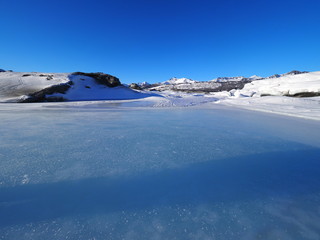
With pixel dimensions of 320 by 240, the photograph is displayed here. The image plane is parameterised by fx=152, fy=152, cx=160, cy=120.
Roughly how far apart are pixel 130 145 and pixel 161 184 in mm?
1213

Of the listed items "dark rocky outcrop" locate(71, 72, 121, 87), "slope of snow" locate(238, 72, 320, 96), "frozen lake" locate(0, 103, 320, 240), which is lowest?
"frozen lake" locate(0, 103, 320, 240)

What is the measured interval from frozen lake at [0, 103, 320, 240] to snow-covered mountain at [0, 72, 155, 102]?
13340mm

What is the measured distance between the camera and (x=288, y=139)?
305 cm

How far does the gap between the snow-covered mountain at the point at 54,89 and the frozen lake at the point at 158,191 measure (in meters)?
13.3

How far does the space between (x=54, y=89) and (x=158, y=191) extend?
16.4 metres

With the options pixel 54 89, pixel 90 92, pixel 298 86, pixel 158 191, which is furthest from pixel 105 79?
pixel 158 191

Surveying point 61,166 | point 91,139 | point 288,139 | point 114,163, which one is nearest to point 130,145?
point 114,163

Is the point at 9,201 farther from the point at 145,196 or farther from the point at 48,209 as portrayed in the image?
the point at 145,196

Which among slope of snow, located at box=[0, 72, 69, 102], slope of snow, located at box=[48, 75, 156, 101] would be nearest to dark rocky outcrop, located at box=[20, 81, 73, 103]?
A: slope of snow, located at box=[48, 75, 156, 101]

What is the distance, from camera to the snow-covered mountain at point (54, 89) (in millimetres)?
12919

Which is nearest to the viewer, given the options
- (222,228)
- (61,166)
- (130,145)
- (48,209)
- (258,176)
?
(222,228)

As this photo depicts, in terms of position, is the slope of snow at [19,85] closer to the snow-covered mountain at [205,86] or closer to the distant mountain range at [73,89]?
the distant mountain range at [73,89]

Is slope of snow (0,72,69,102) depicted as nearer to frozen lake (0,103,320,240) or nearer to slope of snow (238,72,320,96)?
frozen lake (0,103,320,240)

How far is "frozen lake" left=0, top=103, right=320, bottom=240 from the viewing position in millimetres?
1068
